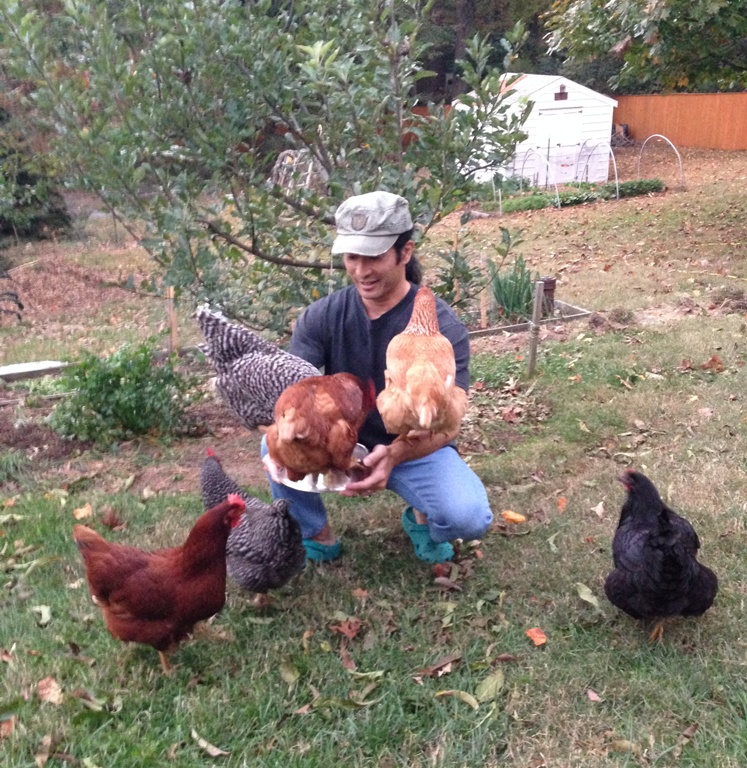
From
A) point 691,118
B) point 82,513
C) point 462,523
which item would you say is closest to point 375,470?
point 462,523

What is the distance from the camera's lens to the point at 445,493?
339 cm

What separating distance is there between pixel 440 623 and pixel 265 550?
89 centimetres

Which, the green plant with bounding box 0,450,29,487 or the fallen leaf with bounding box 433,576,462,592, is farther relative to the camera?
the green plant with bounding box 0,450,29,487

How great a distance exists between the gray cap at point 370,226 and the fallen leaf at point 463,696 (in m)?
1.86

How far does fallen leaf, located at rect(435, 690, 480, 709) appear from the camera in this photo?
280 centimetres

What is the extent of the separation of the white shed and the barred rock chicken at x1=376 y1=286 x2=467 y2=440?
1961cm

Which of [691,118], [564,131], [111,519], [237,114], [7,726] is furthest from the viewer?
[691,118]

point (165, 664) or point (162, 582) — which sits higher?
point (162, 582)

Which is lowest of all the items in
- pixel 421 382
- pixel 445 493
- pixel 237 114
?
pixel 445 493

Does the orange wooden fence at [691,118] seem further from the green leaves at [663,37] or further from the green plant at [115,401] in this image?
the green plant at [115,401]

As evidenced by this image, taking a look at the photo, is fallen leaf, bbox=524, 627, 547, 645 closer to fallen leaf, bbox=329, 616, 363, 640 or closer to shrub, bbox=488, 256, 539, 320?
fallen leaf, bbox=329, 616, 363, 640

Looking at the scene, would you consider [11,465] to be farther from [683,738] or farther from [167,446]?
[683,738]

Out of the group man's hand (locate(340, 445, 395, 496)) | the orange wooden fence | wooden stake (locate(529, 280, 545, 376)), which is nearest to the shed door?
the orange wooden fence

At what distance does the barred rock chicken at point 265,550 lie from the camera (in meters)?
3.39
